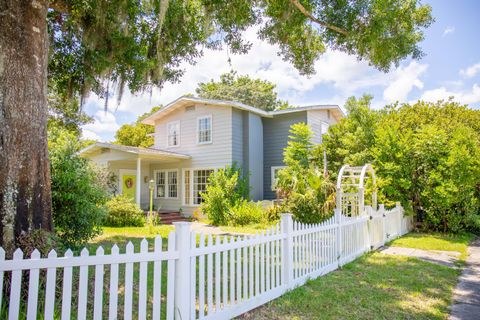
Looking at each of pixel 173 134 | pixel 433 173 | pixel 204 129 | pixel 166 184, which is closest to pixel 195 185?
pixel 166 184

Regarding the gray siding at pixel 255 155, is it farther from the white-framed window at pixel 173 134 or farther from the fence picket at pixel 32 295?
the fence picket at pixel 32 295

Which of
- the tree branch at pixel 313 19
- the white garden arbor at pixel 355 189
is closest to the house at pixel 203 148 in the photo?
the white garden arbor at pixel 355 189

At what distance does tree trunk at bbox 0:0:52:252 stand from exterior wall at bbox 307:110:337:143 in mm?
12396

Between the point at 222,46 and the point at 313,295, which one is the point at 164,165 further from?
the point at 313,295

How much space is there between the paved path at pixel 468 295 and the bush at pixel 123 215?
1048 cm

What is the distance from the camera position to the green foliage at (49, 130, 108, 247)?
5.97m

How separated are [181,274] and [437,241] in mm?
A: 8664

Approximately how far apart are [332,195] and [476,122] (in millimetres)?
9783

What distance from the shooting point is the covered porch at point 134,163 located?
13789mm

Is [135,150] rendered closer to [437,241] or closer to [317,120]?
[317,120]

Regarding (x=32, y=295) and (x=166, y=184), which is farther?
(x=166, y=184)

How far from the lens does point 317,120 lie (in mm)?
15859

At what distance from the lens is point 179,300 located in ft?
10.1

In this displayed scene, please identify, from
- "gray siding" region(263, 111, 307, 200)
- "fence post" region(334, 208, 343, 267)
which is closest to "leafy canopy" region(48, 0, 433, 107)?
"fence post" region(334, 208, 343, 267)
